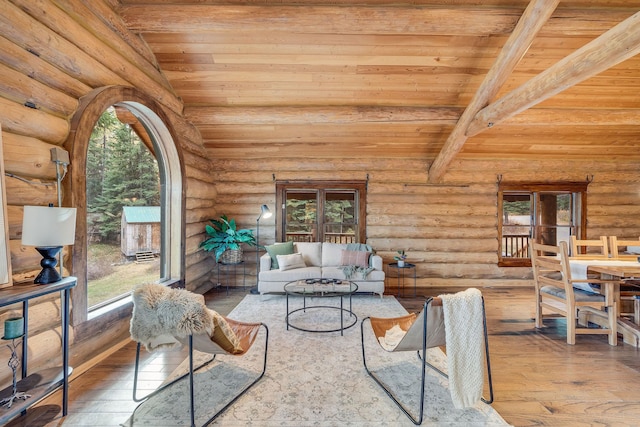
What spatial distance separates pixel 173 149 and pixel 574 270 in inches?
217

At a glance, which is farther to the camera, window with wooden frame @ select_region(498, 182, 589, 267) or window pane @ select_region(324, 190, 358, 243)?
window pane @ select_region(324, 190, 358, 243)

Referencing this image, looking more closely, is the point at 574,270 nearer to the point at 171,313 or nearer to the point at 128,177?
the point at 171,313

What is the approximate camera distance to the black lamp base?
1983mm

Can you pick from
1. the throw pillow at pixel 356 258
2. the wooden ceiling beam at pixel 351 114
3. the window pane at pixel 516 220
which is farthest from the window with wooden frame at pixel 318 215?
the window pane at pixel 516 220

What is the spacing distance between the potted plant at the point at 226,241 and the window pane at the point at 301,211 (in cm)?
93

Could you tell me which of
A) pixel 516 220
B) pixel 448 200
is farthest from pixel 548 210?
pixel 448 200

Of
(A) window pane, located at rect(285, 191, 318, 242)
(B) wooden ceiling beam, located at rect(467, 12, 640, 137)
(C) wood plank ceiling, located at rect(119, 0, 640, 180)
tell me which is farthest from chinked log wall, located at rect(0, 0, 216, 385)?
(B) wooden ceiling beam, located at rect(467, 12, 640, 137)

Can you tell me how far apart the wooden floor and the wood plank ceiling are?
268 centimetres

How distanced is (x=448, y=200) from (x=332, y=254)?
2.56 metres

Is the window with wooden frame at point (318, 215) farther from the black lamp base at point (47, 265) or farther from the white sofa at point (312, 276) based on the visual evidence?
the black lamp base at point (47, 265)

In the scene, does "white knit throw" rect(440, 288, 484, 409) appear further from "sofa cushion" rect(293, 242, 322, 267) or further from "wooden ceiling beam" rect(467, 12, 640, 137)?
"sofa cushion" rect(293, 242, 322, 267)

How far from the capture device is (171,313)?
1932mm

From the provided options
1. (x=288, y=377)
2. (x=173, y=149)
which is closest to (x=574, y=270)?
(x=288, y=377)

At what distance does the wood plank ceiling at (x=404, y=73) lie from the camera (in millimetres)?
3258
